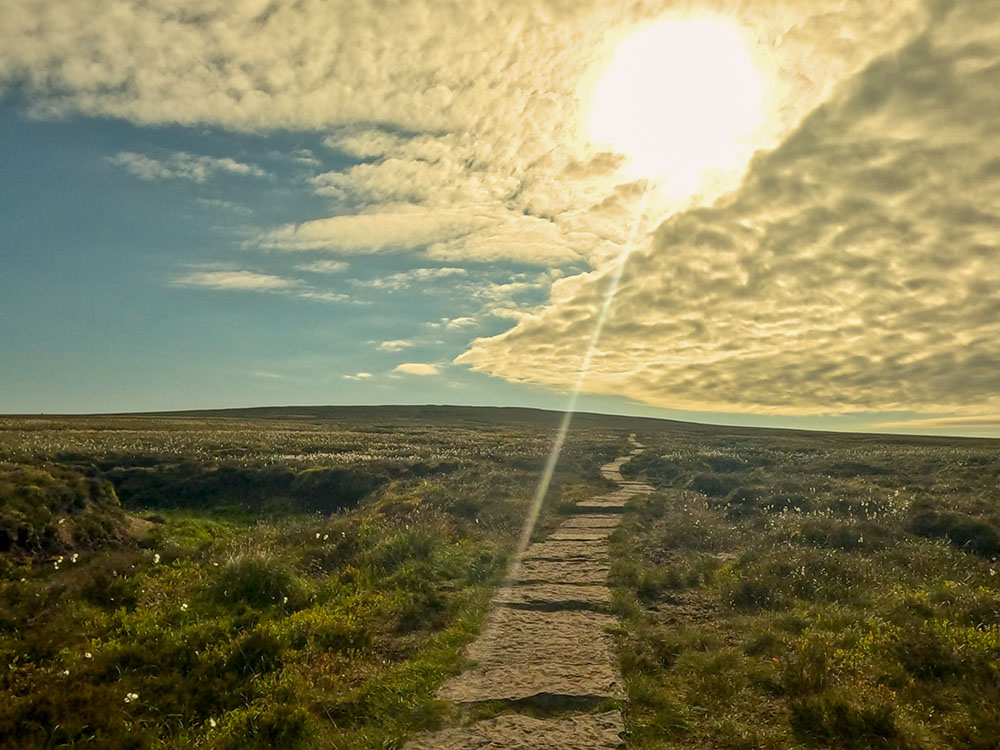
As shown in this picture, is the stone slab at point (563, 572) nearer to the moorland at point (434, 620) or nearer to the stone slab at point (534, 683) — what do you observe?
the moorland at point (434, 620)

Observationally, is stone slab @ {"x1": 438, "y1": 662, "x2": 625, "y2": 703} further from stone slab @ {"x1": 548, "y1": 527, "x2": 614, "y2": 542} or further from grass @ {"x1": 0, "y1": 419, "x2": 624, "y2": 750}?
stone slab @ {"x1": 548, "y1": 527, "x2": 614, "y2": 542}

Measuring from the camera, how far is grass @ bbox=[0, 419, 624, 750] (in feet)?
21.4

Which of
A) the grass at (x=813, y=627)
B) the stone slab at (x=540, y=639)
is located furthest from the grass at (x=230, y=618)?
the grass at (x=813, y=627)

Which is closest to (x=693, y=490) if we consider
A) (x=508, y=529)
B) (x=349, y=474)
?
(x=508, y=529)

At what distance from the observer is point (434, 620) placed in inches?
378

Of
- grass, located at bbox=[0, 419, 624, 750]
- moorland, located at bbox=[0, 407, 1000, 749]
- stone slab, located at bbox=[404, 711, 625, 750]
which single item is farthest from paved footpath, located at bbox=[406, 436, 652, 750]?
grass, located at bbox=[0, 419, 624, 750]

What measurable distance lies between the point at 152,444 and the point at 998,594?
38388mm

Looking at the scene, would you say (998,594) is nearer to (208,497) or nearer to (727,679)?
(727,679)

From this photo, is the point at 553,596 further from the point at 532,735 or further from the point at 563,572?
the point at 532,735

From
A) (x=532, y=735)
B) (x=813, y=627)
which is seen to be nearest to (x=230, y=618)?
(x=532, y=735)

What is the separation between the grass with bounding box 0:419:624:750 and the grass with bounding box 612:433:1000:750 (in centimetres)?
284

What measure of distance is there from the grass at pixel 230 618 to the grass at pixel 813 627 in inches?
112

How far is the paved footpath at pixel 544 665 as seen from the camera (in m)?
6.11

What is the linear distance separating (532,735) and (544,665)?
1.66 m
